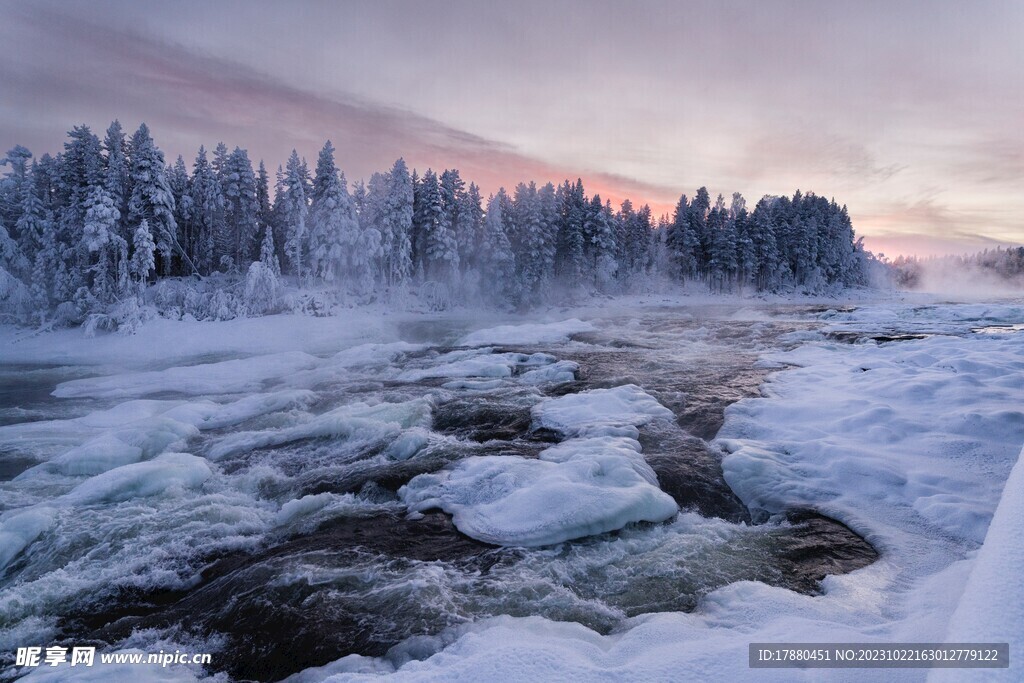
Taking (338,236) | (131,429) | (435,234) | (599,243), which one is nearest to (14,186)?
(338,236)

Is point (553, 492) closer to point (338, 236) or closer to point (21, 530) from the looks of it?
point (21, 530)

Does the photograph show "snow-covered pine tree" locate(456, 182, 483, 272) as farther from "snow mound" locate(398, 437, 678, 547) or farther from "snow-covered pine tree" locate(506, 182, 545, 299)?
"snow mound" locate(398, 437, 678, 547)

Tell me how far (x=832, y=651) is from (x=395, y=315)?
44592mm

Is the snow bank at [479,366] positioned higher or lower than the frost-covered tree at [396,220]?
lower

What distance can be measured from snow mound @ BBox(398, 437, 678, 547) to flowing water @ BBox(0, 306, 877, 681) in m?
0.20

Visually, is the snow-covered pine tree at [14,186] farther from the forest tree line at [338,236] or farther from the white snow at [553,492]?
the white snow at [553,492]

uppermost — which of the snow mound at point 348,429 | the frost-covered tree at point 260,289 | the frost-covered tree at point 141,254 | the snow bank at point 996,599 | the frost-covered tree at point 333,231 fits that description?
the frost-covered tree at point 333,231

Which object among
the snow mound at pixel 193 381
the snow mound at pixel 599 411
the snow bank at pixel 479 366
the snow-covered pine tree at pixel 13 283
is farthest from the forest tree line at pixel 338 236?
the snow mound at pixel 599 411

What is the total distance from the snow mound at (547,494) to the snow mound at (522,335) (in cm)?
1598

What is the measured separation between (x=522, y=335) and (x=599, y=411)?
1568 centimetres

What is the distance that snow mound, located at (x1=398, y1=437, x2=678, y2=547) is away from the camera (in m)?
5.96

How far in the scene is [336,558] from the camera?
5637 millimetres

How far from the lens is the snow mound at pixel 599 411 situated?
388 inches

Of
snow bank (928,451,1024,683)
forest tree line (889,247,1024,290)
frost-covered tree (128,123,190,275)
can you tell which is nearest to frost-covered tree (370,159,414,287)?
frost-covered tree (128,123,190,275)
